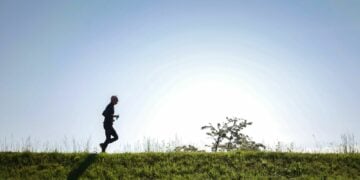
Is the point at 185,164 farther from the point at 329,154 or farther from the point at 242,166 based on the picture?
the point at 329,154

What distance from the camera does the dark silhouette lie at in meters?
16.1

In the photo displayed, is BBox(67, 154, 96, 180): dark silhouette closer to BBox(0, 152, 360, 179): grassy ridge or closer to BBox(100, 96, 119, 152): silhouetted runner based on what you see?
BBox(0, 152, 360, 179): grassy ridge

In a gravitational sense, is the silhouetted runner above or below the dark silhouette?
above

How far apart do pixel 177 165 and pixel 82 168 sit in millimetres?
3594

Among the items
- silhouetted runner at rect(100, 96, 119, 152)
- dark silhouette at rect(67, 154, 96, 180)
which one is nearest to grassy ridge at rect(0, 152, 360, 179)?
dark silhouette at rect(67, 154, 96, 180)

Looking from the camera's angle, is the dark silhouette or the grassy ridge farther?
Answer: the grassy ridge

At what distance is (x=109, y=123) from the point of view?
65.4ft

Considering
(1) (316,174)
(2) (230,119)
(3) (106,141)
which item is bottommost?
(1) (316,174)

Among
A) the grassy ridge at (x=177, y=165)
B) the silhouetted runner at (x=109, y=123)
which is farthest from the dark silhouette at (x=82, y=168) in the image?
the silhouetted runner at (x=109, y=123)

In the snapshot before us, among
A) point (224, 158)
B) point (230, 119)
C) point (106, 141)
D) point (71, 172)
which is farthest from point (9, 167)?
point (230, 119)

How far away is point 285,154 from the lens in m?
18.8

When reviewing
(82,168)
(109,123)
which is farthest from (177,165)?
→ (109,123)

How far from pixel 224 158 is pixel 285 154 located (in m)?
2.64

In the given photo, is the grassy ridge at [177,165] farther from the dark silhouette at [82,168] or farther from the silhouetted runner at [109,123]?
the silhouetted runner at [109,123]
